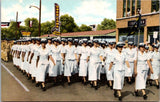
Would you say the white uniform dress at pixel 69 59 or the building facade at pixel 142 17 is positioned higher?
the building facade at pixel 142 17

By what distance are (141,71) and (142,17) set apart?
22162 millimetres

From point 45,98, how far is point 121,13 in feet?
87.4

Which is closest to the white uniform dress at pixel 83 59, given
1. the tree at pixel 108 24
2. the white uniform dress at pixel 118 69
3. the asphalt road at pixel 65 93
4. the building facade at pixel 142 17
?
the asphalt road at pixel 65 93

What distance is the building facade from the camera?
2698 cm

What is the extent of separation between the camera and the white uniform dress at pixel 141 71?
25.9ft

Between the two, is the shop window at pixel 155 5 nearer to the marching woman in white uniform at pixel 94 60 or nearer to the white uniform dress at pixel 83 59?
the white uniform dress at pixel 83 59

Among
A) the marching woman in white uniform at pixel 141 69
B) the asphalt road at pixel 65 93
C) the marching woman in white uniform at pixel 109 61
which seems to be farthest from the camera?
the marching woman in white uniform at pixel 109 61

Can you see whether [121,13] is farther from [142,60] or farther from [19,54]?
[142,60]

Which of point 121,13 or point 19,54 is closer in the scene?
point 19,54

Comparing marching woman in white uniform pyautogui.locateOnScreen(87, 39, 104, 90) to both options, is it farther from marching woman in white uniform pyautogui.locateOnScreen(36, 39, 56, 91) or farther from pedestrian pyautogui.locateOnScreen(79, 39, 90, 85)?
marching woman in white uniform pyautogui.locateOnScreen(36, 39, 56, 91)

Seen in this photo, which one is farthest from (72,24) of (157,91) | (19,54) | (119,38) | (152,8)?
(157,91)

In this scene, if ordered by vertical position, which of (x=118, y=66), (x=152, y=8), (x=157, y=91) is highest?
(x=152, y=8)

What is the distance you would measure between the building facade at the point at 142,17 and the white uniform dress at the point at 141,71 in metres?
19.2

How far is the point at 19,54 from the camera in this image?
1486cm
